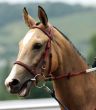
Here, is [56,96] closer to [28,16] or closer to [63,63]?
[63,63]

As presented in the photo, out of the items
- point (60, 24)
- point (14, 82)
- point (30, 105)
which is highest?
point (60, 24)

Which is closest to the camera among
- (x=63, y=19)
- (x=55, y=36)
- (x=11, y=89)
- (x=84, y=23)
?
(x=11, y=89)

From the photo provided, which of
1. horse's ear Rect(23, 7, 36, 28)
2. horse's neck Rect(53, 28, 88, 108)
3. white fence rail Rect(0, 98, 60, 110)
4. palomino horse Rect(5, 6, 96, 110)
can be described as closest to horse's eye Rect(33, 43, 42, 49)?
palomino horse Rect(5, 6, 96, 110)

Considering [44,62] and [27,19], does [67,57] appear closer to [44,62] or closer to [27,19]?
[44,62]

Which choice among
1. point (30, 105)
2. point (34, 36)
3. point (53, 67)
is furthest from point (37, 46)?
point (30, 105)

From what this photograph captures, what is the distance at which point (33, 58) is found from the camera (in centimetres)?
615

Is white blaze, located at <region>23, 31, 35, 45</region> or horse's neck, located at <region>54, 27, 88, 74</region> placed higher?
white blaze, located at <region>23, 31, 35, 45</region>

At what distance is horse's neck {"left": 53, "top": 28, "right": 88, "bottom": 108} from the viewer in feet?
20.9

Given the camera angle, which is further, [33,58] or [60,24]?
[60,24]

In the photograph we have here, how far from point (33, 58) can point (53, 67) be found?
10.1 inches

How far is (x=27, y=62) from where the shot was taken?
6.10m

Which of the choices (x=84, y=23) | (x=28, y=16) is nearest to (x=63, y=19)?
(x=84, y=23)

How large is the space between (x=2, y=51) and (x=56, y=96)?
877 inches

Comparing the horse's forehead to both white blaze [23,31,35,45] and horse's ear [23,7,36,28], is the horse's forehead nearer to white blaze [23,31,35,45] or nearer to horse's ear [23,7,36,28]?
white blaze [23,31,35,45]
